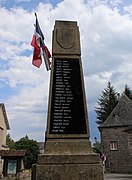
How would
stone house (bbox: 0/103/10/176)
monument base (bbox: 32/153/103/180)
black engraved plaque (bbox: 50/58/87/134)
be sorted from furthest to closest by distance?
1. stone house (bbox: 0/103/10/176)
2. black engraved plaque (bbox: 50/58/87/134)
3. monument base (bbox: 32/153/103/180)

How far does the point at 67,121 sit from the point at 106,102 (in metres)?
39.7

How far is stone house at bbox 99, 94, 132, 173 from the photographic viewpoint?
28.4 meters

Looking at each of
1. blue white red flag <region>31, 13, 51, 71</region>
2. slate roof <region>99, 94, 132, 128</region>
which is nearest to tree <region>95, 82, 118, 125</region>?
slate roof <region>99, 94, 132, 128</region>

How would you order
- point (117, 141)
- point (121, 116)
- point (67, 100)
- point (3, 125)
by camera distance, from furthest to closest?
point (3, 125)
point (121, 116)
point (117, 141)
point (67, 100)

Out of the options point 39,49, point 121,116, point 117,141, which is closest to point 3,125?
point 117,141

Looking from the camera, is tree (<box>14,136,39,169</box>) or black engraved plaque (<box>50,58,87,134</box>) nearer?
black engraved plaque (<box>50,58,87,134</box>)

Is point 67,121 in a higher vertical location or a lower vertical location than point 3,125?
lower

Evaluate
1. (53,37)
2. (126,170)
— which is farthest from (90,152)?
(126,170)

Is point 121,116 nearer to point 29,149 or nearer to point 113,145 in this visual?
point 113,145

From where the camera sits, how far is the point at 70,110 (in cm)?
646

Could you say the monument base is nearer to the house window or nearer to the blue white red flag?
the blue white red flag

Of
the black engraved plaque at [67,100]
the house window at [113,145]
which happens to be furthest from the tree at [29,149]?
the black engraved plaque at [67,100]

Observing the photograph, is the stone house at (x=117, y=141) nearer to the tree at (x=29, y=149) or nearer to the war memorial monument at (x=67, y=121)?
the tree at (x=29, y=149)

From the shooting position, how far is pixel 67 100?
21.4 feet
